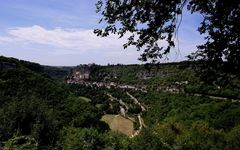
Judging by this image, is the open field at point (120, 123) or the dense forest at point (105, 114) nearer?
the dense forest at point (105, 114)

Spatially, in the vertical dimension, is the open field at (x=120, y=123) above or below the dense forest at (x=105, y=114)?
below

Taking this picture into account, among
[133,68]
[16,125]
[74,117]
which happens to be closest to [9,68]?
[74,117]

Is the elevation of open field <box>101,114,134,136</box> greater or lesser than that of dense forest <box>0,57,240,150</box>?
lesser

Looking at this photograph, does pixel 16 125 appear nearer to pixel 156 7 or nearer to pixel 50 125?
pixel 50 125

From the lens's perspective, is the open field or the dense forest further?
the open field

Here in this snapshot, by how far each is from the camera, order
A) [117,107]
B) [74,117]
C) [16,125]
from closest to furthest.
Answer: [16,125], [74,117], [117,107]
